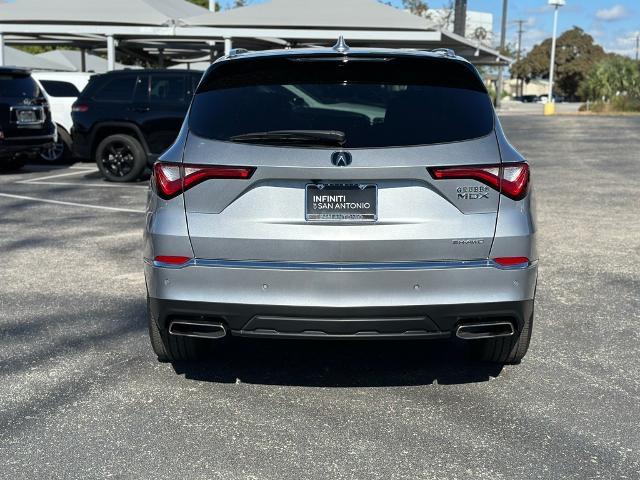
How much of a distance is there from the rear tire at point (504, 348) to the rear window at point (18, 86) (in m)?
11.7

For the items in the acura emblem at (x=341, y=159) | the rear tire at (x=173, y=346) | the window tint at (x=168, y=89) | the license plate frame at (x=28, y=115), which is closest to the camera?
the acura emblem at (x=341, y=159)

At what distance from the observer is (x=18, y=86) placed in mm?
14484

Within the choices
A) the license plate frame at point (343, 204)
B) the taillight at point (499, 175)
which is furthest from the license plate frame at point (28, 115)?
the taillight at point (499, 175)

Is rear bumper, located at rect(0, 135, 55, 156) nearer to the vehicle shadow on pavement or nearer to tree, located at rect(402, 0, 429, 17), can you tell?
the vehicle shadow on pavement

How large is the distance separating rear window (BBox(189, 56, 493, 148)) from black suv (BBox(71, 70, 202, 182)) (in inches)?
375

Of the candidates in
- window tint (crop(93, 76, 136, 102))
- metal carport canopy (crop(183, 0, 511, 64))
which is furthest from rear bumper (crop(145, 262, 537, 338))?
metal carport canopy (crop(183, 0, 511, 64))

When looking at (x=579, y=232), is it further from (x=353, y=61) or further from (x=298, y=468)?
(x=298, y=468)

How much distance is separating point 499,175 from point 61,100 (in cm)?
1455

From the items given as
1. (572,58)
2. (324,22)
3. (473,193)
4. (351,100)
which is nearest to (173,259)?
(351,100)

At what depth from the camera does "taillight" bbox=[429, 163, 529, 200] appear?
3873 mm

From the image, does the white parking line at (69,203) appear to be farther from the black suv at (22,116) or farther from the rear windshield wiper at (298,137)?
the rear windshield wiper at (298,137)

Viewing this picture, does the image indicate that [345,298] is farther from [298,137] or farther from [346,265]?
[298,137]

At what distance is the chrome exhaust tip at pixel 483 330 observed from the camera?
4004 millimetres

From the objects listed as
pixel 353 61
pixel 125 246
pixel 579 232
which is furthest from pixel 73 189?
pixel 353 61
